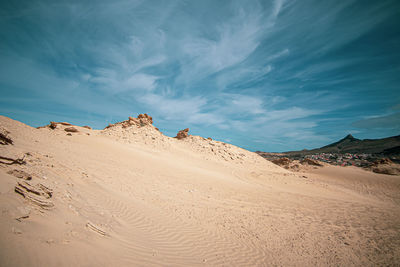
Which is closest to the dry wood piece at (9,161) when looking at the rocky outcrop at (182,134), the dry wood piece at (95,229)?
the dry wood piece at (95,229)

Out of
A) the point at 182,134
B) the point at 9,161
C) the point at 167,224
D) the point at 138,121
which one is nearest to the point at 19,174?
the point at 9,161

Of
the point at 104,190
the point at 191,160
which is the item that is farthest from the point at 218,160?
the point at 104,190

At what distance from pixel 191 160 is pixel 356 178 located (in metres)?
18.0

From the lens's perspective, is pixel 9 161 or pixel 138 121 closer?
pixel 9 161

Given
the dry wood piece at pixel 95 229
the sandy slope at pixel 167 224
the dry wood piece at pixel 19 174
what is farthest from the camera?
the dry wood piece at pixel 19 174

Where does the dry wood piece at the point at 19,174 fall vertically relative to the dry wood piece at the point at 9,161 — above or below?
below

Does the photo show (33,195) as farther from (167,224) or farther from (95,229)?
(167,224)

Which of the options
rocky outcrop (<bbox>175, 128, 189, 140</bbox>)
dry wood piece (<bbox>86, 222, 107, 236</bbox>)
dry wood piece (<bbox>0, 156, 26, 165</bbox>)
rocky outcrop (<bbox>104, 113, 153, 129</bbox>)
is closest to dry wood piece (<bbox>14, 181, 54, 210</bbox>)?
dry wood piece (<bbox>86, 222, 107, 236</bbox>)

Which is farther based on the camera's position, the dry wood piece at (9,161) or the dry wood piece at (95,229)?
the dry wood piece at (9,161)

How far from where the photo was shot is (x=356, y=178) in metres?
17.6

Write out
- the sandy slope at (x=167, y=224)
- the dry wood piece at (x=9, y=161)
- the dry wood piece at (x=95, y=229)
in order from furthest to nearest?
the dry wood piece at (x=9, y=161) < the dry wood piece at (x=95, y=229) < the sandy slope at (x=167, y=224)

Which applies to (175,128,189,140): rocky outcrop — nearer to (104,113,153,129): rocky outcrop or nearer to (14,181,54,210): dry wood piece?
(104,113,153,129): rocky outcrop

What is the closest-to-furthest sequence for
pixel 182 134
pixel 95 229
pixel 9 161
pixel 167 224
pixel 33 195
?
pixel 33 195, pixel 95 229, pixel 9 161, pixel 167 224, pixel 182 134

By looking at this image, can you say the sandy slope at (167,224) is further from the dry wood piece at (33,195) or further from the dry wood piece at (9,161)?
the dry wood piece at (9,161)
